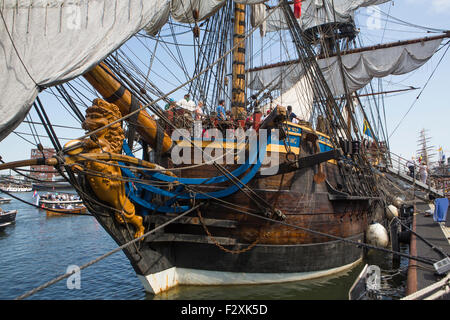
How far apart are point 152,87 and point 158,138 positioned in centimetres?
111

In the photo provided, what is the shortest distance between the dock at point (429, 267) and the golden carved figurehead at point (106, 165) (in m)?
5.08

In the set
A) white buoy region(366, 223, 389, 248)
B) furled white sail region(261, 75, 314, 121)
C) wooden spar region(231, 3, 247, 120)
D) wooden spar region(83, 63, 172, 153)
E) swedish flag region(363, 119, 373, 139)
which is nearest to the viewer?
wooden spar region(83, 63, 172, 153)

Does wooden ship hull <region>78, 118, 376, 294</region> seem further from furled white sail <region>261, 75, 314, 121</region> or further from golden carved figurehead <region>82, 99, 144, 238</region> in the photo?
furled white sail <region>261, 75, 314, 121</region>

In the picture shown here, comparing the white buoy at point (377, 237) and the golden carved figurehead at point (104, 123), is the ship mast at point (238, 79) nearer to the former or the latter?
the golden carved figurehead at point (104, 123)

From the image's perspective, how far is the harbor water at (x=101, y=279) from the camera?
23.9 ft

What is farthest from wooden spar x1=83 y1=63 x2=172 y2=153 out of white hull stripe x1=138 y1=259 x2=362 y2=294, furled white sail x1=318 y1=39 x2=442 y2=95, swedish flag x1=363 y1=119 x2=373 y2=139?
swedish flag x1=363 y1=119 x2=373 y2=139

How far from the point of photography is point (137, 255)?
6.82m

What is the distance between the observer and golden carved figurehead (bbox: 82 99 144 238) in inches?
217

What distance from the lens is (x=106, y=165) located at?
19.3 feet

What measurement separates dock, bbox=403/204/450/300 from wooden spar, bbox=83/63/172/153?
5.46m

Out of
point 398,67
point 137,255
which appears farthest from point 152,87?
point 398,67

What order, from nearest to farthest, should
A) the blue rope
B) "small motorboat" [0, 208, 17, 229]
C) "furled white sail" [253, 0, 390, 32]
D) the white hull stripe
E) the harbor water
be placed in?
the blue rope
the harbor water
the white hull stripe
"small motorboat" [0, 208, 17, 229]
"furled white sail" [253, 0, 390, 32]

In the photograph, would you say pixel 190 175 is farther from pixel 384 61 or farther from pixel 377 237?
pixel 384 61
